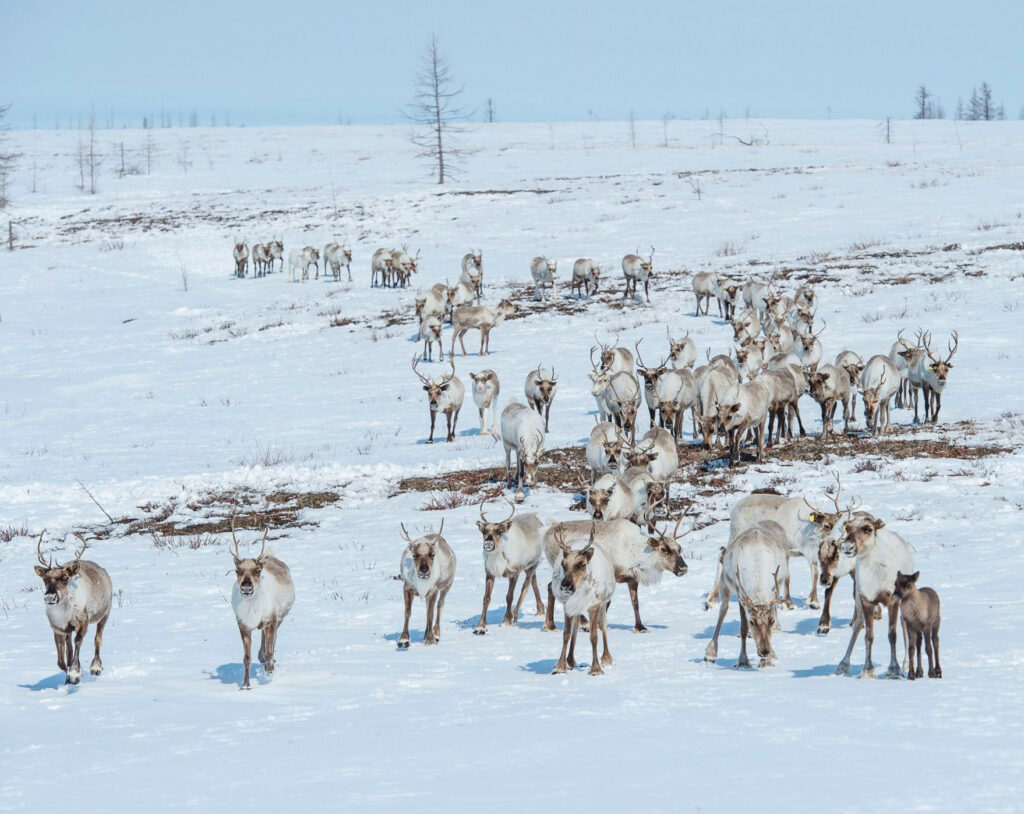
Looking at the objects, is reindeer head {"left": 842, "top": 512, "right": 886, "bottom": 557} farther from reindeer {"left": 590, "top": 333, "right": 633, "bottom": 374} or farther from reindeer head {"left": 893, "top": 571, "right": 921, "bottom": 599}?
reindeer {"left": 590, "top": 333, "right": 633, "bottom": 374}

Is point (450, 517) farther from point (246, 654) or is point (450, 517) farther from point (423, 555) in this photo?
point (246, 654)

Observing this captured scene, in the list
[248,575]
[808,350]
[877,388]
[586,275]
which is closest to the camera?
[248,575]

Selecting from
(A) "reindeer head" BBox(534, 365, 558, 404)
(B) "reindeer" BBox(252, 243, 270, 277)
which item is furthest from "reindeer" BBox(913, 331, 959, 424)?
(B) "reindeer" BBox(252, 243, 270, 277)

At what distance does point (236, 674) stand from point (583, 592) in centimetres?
358

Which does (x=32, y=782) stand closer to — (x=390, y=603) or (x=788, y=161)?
(x=390, y=603)

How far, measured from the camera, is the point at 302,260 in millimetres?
48625

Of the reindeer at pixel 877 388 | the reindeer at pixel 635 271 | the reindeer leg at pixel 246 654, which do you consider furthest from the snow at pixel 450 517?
the reindeer at pixel 877 388

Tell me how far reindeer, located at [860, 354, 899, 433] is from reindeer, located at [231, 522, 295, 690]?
1401cm

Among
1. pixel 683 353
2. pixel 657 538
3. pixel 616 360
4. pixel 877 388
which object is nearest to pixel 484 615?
pixel 657 538

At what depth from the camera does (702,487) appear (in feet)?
58.0

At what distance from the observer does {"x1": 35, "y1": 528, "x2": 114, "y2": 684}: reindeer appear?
9999 mm

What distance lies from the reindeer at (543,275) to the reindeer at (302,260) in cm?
1312

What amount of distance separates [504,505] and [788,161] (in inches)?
2520

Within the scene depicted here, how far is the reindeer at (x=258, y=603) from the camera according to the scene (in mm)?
9789
